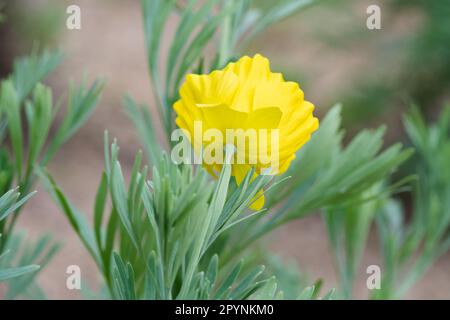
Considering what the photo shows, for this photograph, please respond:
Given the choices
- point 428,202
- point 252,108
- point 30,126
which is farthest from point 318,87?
point 252,108

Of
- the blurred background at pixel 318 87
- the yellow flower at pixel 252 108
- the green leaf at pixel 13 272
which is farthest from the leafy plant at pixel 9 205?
the blurred background at pixel 318 87

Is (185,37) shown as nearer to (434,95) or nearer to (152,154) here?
(152,154)

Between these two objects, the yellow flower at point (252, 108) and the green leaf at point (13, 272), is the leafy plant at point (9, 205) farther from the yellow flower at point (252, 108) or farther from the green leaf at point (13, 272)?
the yellow flower at point (252, 108)

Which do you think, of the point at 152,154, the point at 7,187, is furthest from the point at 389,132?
the point at 7,187

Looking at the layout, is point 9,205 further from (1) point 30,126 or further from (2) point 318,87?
(2) point 318,87

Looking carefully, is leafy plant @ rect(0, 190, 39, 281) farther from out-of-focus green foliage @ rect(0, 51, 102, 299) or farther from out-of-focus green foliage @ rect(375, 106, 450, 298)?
out-of-focus green foliage @ rect(375, 106, 450, 298)
